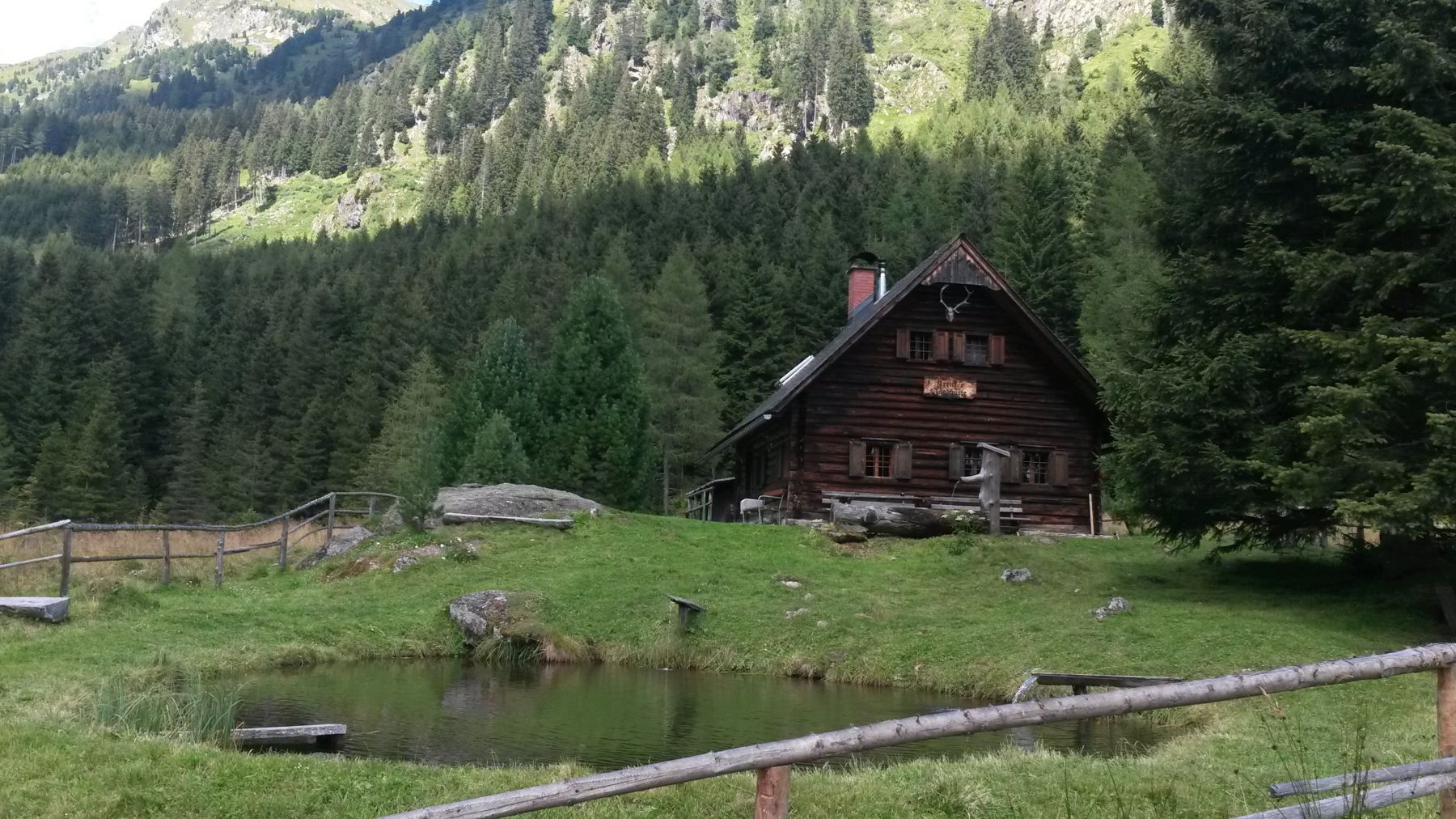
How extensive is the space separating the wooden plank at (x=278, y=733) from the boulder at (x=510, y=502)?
55.1ft

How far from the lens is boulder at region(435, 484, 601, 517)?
28141mm

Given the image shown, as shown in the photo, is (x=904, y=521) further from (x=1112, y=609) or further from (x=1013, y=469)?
(x=1112, y=609)

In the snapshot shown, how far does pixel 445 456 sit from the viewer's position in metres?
42.8

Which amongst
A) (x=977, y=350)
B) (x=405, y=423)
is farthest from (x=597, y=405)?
(x=405, y=423)

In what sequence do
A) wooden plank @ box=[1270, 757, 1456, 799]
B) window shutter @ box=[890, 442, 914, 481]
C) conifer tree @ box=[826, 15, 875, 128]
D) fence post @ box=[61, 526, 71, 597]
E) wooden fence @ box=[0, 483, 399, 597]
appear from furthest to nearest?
conifer tree @ box=[826, 15, 875, 128]
window shutter @ box=[890, 442, 914, 481]
fence post @ box=[61, 526, 71, 597]
wooden fence @ box=[0, 483, 399, 597]
wooden plank @ box=[1270, 757, 1456, 799]

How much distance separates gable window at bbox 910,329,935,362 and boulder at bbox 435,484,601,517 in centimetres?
1051

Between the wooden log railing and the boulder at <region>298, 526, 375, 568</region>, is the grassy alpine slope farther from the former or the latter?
the boulder at <region>298, 526, 375, 568</region>

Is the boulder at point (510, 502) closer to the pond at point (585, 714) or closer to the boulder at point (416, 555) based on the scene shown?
the boulder at point (416, 555)

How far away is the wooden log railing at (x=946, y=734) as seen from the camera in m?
4.64

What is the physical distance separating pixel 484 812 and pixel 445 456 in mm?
39417

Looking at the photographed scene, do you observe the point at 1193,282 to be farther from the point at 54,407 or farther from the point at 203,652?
the point at 54,407

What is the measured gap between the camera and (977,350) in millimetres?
33594

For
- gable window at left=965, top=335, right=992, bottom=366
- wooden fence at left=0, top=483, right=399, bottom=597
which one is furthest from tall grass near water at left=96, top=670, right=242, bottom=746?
gable window at left=965, top=335, right=992, bottom=366

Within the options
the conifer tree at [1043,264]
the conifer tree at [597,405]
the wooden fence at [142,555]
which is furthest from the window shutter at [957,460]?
the conifer tree at [1043,264]
